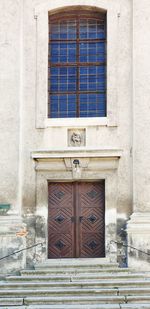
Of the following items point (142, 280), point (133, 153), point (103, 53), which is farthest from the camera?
point (103, 53)

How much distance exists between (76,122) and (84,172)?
1.27 metres

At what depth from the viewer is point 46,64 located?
15570 mm

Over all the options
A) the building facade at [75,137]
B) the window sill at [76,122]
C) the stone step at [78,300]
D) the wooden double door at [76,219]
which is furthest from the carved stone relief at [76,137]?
the stone step at [78,300]

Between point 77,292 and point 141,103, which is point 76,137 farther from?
point 77,292

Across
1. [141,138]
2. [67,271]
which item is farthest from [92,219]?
[141,138]

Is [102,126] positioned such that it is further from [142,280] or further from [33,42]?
[142,280]

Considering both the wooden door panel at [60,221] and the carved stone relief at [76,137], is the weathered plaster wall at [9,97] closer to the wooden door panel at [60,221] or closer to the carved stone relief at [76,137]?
the wooden door panel at [60,221]

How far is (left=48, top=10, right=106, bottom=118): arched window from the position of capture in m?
15.7

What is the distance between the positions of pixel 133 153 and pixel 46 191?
2.34 meters

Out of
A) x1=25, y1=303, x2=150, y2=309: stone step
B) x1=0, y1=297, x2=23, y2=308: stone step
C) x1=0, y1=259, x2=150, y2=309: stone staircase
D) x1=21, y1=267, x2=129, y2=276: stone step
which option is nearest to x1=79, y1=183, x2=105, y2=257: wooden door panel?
x1=0, y1=259, x2=150, y2=309: stone staircase

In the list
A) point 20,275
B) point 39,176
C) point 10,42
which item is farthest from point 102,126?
point 20,275

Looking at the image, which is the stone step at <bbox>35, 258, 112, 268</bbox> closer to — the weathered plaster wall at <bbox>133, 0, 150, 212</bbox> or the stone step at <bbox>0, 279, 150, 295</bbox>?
the stone step at <bbox>0, 279, 150, 295</bbox>

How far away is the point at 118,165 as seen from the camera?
1502 centimetres

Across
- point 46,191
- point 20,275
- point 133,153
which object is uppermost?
point 133,153
